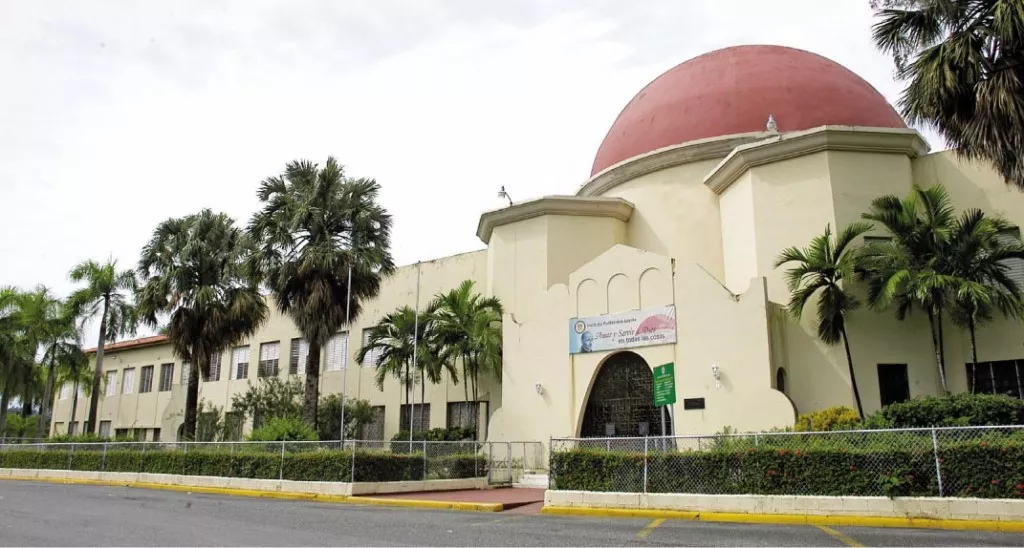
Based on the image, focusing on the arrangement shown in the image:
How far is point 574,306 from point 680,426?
15.8 feet

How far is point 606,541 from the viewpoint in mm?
10266

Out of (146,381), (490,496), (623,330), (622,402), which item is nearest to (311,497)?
(490,496)

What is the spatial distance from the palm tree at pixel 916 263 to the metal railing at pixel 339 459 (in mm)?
10068

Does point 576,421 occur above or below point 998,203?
below

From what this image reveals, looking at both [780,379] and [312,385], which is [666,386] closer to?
[780,379]

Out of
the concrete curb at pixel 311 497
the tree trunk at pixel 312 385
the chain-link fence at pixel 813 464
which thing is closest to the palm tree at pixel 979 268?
the chain-link fence at pixel 813 464

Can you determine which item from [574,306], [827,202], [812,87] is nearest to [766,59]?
[812,87]

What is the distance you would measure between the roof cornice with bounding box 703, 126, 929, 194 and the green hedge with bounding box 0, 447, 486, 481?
11.7 m

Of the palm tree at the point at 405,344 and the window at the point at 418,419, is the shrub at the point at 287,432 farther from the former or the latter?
the window at the point at 418,419

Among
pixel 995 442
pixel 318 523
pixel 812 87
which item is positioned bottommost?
pixel 318 523

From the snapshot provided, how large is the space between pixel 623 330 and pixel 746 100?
368 inches

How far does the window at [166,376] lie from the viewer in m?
41.9

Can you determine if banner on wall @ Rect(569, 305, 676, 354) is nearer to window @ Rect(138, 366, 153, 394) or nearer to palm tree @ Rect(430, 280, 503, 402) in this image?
palm tree @ Rect(430, 280, 503, 402)

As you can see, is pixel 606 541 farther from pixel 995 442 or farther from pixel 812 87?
pixel 812 87
